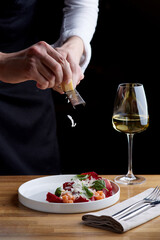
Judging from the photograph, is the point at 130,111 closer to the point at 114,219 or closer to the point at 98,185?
the point at 98,185

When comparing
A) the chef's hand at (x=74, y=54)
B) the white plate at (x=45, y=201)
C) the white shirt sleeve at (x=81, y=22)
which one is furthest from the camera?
the white shirt sleeve at (x=81, y=22)

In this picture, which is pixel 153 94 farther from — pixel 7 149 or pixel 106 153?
pixel 7 149

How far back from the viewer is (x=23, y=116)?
1.91m

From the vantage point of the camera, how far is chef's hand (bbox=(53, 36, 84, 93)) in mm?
1455

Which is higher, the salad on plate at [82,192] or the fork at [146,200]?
the salad on plate at [82,192]

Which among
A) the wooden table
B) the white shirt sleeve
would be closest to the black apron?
the white shirt sleeve

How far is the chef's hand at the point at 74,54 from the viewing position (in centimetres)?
146

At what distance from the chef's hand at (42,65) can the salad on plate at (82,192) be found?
36 centimetres

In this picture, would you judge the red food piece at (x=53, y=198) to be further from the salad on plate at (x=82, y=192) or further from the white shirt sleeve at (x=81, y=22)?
the white shirt sleeve at (x=81, y=22)

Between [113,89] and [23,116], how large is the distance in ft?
3.79

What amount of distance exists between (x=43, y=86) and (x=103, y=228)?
570 mm

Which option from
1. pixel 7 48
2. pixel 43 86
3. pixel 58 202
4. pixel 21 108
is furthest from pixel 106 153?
pixel 58 202

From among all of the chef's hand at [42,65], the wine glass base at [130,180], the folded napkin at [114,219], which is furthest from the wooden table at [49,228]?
the chef's hand at [42,65]

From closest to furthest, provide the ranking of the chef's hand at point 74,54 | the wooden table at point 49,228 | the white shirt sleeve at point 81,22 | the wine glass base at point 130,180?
the wooden table at point 49,228 < the wine glass base at point 130,180 < the chef's hand at point 74,54 < the white shirt sleeve at point 81,22
